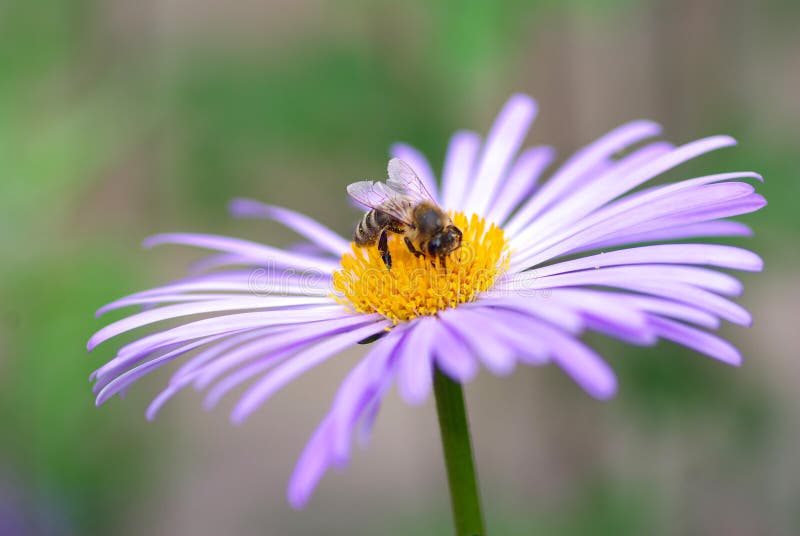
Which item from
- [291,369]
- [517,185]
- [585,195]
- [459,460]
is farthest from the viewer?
[517,185]

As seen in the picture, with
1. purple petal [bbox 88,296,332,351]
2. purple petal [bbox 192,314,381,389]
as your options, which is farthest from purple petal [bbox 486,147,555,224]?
purple petal [bbox 192,314,381,389]

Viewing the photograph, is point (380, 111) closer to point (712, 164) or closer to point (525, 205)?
point (525, 205)

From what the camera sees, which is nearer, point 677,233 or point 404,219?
point 677,233

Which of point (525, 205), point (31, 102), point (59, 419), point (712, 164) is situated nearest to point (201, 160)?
point (31, 102)

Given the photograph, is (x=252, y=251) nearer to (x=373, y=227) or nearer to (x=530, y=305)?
(x=373, y=227)

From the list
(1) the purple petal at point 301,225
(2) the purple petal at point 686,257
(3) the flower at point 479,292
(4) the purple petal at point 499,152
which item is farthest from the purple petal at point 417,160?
(2) the purple petal at point 686,257

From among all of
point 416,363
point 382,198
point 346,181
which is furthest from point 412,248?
point 346,181
